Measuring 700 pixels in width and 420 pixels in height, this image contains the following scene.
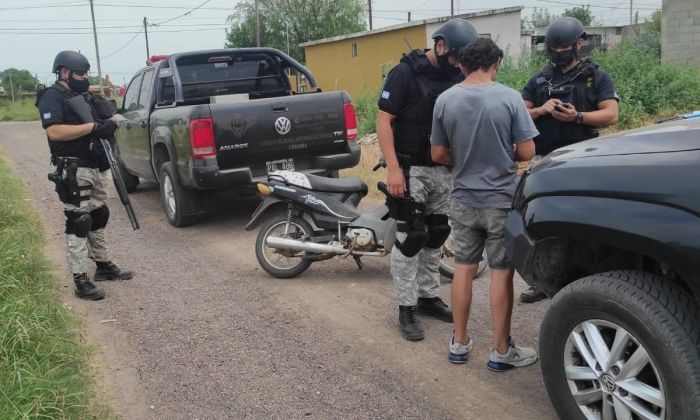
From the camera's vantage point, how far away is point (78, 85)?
199 inches

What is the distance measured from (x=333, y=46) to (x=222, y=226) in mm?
25944

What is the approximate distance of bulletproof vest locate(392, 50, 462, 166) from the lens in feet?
13.0

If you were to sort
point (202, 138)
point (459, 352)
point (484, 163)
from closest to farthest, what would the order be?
1. point (484, 163)
2. point (459, 352)
3. point (202, 138)

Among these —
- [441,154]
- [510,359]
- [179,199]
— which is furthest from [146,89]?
[510,359]

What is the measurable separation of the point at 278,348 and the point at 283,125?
10.5ft

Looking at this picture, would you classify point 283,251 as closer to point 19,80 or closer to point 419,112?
point 419,112

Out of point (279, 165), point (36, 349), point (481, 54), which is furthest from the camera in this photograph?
point (279, 165)

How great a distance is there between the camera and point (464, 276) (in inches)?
141

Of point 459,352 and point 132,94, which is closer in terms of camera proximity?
point 459,352

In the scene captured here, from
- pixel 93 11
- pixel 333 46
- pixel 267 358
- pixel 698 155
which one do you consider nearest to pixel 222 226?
pixel 267 358

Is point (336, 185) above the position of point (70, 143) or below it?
below

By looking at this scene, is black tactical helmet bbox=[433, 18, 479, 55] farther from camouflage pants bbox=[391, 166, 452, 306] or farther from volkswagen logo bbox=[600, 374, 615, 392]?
volkswagen logo bbox=[600, 374, 615, 392]

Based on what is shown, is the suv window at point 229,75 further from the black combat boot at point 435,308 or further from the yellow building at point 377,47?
the yellow building at point 377,47

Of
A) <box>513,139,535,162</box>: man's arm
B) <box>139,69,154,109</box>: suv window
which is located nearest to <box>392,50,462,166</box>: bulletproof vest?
<box>513,139,535,162</box>: man's arm
